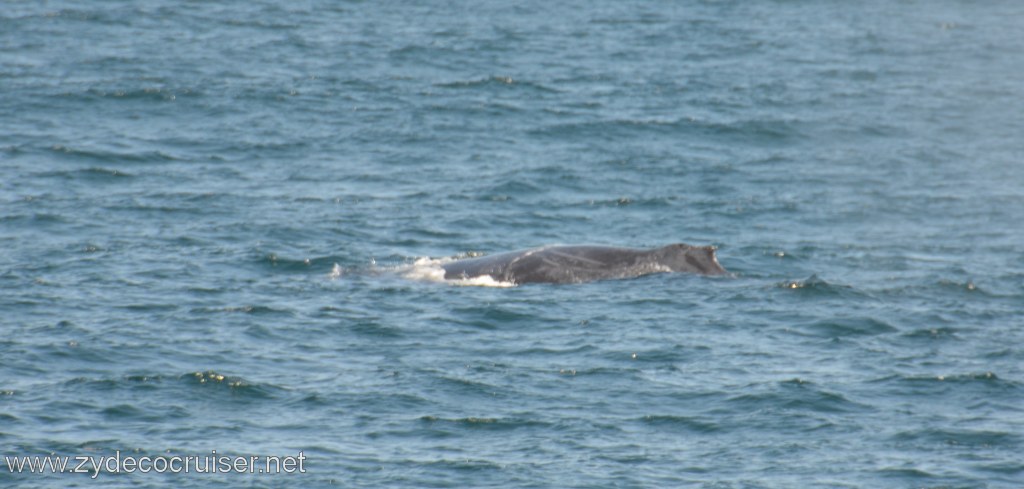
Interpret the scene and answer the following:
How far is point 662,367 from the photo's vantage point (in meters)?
19.1

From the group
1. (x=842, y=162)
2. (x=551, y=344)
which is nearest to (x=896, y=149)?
(x=842, y=162)

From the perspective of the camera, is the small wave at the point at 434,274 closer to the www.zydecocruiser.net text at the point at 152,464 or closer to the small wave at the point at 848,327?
the small wave at the point at 848,327

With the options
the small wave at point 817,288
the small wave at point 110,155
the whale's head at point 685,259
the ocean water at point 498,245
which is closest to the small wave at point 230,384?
the ocean water at point 498,245

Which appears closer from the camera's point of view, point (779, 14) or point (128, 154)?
point (128, 154)

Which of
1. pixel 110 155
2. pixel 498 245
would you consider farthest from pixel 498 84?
pixel 498 245

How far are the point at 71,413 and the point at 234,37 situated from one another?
31.7 m

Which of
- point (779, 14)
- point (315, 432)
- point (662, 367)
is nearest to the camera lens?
point (315, 432)

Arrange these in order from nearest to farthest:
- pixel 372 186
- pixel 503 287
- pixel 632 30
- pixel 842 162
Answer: pixel 503 287 < pixel 372 186 < pixel 842 162 < pixel 632 30

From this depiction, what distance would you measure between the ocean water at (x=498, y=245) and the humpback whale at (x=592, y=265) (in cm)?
44

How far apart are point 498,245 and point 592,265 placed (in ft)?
10.8

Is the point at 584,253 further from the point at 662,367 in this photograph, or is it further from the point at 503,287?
the point at 662,367

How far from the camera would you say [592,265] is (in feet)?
78.1

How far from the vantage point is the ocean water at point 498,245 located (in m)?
16.3

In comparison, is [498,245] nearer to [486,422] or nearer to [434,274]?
[434,274]
